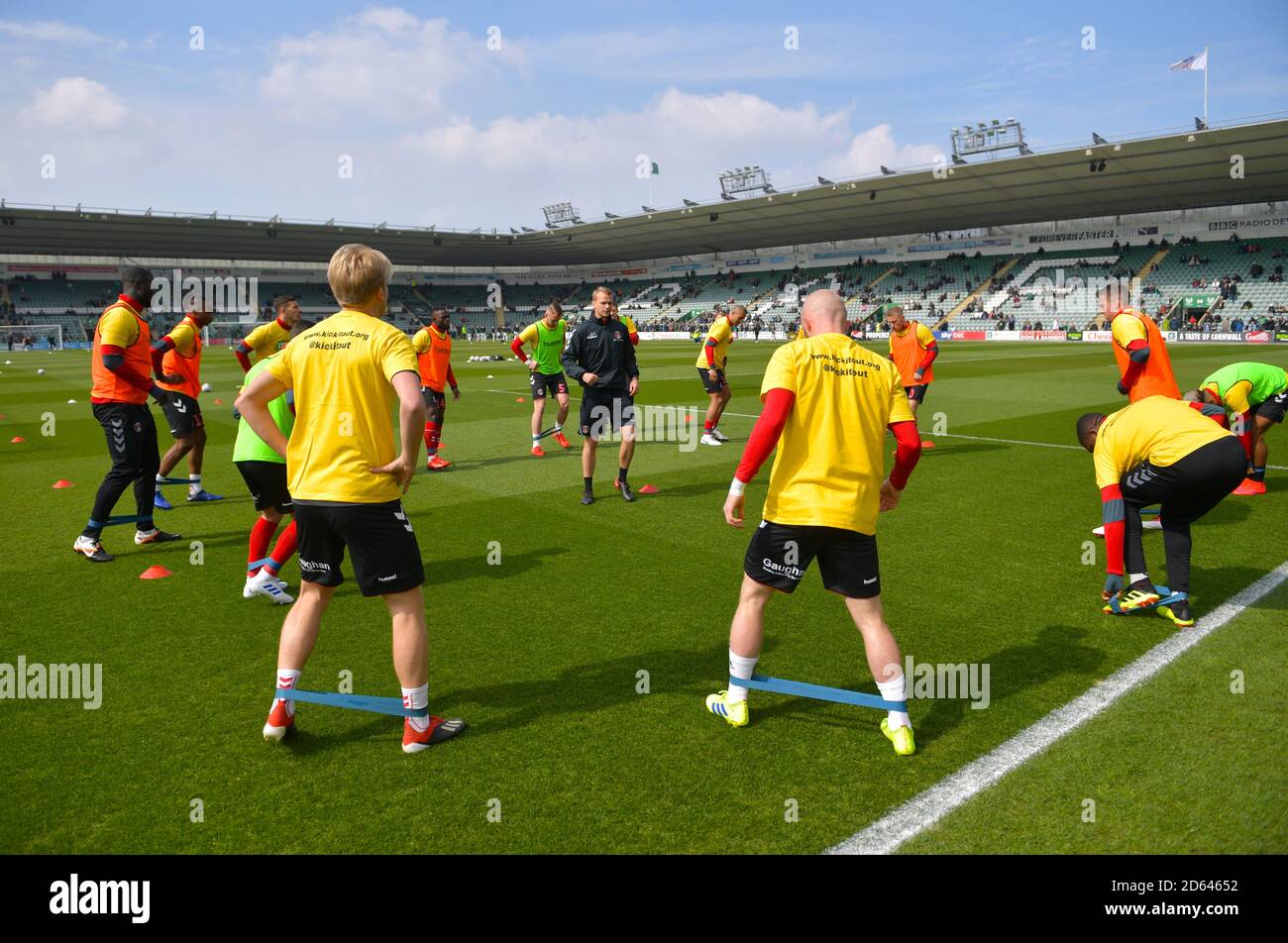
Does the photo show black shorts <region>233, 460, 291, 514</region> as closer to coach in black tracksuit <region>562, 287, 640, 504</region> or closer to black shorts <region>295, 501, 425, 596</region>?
black shorts <region>295, 501, 425, 596</region>

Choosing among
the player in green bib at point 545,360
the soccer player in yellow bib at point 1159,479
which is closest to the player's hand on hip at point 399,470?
the soccer player in yellow bib at point 1159,479

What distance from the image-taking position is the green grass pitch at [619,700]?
3217 millimetres

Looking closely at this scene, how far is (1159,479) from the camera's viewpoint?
524 centimetres

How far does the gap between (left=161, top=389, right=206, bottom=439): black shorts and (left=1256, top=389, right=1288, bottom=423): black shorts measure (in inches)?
471

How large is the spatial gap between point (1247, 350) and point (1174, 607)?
120ft

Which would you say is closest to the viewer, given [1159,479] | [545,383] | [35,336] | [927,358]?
[1159,479]

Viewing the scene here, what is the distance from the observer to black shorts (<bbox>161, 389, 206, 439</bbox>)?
28.9 feet

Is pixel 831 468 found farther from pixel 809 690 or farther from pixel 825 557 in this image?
pixel 809 690

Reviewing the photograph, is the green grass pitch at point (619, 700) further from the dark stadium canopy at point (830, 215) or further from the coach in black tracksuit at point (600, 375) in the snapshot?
the dark stadium canopy at point (830, 215)

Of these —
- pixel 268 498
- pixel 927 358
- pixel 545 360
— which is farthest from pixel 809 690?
pixel 545 360

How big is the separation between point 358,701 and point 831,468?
2.60 meters

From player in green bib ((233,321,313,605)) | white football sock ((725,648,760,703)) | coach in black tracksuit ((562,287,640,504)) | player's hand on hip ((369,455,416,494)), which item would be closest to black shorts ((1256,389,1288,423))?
coach in black tracksuit ((562,287,640,504))

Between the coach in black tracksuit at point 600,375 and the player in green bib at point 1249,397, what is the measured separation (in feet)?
19.2
